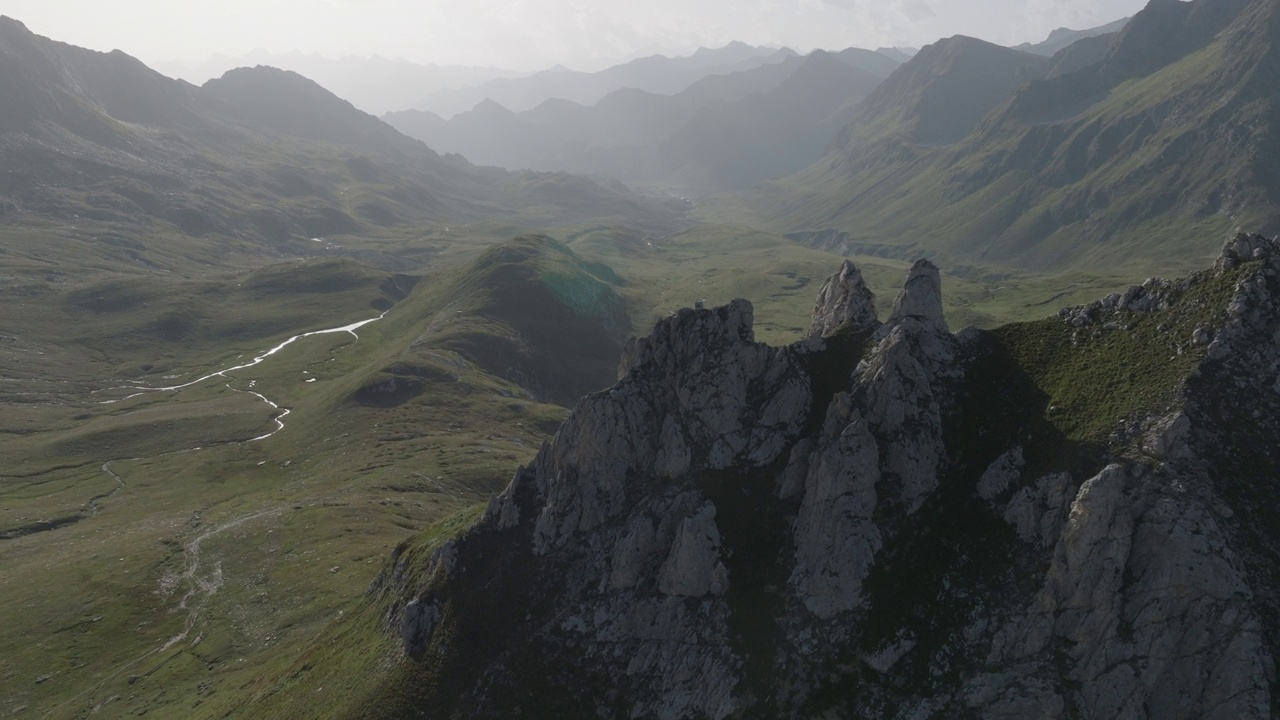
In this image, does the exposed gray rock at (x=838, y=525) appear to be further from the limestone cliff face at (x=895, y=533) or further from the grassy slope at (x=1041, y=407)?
the grassy slope at (x=1041, y=407)

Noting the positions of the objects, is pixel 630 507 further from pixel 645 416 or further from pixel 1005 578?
pixel 1005 578

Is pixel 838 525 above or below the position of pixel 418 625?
above

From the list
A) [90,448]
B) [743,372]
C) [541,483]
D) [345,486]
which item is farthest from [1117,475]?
[90,448]

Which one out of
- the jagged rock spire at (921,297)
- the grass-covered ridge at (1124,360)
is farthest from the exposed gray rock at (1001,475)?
the jagged rock spire at (921,297)

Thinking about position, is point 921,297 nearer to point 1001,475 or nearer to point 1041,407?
point 1041,407

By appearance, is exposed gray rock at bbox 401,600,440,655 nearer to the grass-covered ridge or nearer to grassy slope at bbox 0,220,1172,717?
grassy slope at bbox 0,220,1172,717

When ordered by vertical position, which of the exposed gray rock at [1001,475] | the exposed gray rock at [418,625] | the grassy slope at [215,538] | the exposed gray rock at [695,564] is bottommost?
the grassy slope at [215,538]

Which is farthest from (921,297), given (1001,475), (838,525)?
(838,525)
